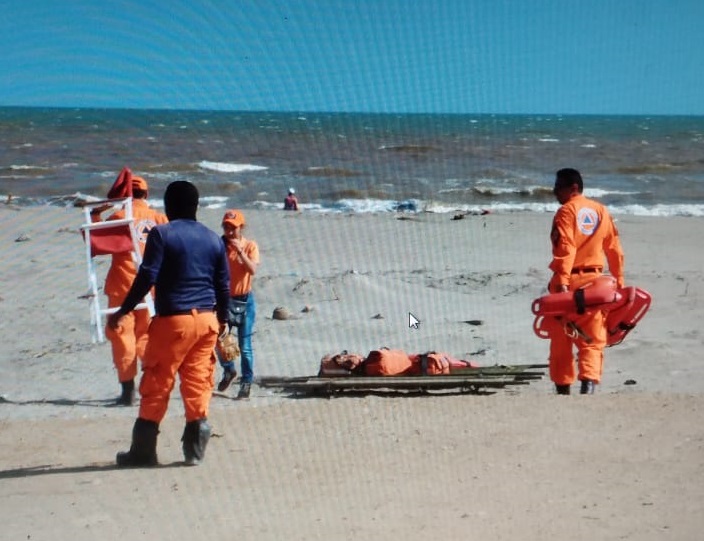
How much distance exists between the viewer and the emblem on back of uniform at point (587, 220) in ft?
24.8

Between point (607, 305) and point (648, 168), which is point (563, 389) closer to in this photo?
point (607, 305)

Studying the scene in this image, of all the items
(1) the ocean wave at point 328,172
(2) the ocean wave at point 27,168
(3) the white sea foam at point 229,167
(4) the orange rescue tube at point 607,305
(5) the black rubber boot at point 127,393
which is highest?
Result: (4) the orange rescue tube at point 607,305

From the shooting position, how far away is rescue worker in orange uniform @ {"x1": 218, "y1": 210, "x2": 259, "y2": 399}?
27.6 feet

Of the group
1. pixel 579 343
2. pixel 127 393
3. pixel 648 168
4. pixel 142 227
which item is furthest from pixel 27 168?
pixel 579 343

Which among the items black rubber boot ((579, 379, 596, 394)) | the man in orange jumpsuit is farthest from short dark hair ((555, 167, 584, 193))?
black rubber boot ((579, 379, 596, 394))

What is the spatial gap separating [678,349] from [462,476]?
16.3 ft

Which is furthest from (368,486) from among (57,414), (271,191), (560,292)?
(271,191)

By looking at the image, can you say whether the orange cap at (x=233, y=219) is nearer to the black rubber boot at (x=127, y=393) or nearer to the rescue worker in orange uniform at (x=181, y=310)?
the black rubber boot at (x=127, y=393)

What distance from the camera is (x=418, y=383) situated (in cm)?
805

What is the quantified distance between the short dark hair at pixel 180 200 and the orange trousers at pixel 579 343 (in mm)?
2900

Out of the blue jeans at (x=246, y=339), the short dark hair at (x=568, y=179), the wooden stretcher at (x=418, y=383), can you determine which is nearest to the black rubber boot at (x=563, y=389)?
the wooden stretcher at (x=418, y=383)

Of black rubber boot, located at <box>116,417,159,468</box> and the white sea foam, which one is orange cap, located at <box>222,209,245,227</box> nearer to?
black rubber boot, located at <box>116,417,159,468</box>

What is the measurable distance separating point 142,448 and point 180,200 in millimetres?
1456

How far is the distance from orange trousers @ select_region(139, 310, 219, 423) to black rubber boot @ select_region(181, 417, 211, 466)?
6cm
